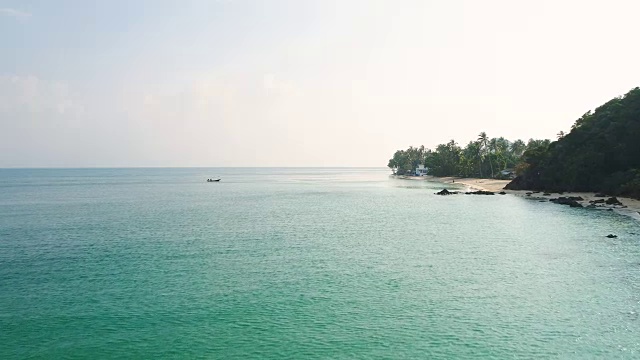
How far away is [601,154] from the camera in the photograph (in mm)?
108375

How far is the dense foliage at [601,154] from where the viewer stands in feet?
336

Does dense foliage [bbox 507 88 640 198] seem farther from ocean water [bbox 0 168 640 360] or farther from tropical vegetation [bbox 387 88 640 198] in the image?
ocean water [bbox 0 168 640 360]

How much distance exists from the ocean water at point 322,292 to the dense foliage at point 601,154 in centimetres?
4132

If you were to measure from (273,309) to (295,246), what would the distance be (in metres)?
24.1

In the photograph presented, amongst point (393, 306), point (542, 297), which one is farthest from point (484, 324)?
point (542, 297)

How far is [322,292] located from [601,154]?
332ft

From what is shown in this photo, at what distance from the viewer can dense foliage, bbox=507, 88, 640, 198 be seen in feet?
336

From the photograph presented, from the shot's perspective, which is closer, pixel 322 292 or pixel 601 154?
pixel 322 292

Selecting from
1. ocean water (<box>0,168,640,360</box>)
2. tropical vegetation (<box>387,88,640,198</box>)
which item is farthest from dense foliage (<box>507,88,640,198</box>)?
ocean water (<box>0,168,640,360</box>)

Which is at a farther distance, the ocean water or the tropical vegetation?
the tropical vegetation

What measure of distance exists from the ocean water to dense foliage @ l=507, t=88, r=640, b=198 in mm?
41324

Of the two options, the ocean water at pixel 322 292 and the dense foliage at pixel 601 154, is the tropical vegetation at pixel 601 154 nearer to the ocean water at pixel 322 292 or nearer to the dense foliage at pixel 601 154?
the dense foliage at pixel 601 154

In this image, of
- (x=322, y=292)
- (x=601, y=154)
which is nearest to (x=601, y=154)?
(x=601, y=154)

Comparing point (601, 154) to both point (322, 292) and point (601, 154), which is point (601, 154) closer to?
point (601, 154)
